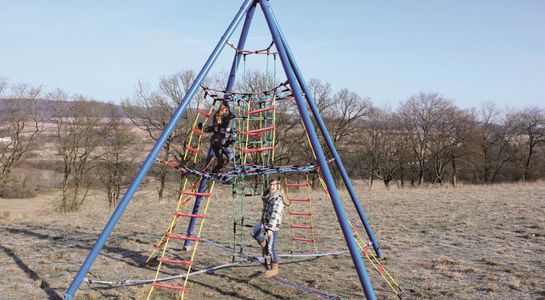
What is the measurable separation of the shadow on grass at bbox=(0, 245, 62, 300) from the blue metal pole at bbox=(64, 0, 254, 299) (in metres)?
1.16

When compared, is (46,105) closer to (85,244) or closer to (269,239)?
(85,244)

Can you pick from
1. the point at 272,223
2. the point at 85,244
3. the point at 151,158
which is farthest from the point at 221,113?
the point at 85,244

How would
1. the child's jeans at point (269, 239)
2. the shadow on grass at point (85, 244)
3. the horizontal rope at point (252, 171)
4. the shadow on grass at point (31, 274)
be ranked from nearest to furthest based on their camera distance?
the shadow on grass at point (31, 274)
the horizontal rope at point (252, 171)
the child's jeans at point (269, 239)
the shadow on grass at point (85, 244)

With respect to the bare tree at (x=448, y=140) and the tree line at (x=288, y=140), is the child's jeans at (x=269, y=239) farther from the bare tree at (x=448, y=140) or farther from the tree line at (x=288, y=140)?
the bare tree at (x=448, y=140)

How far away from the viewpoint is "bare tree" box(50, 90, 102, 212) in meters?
32.8

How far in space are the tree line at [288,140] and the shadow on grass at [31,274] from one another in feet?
26.6

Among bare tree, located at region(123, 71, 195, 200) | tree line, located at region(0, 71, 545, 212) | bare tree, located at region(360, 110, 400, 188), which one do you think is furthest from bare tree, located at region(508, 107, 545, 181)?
bare tree, located at region(123, 71, 195, 200)

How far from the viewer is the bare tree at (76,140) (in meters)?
32.8

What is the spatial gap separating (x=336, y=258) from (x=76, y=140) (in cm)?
2982

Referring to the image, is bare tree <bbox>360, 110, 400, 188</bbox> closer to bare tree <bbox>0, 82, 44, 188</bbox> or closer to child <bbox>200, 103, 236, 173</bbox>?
bare tree <bbox>0, 82, 44, 188</bbox>

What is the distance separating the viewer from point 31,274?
7395 millimetres

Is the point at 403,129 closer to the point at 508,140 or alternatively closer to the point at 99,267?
the point at 508,140

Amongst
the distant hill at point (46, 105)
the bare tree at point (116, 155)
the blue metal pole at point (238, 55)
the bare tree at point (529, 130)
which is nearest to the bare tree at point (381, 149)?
the bare tree at point (529, 130)

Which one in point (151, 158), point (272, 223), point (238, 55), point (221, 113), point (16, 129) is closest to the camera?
point (151, 158)
